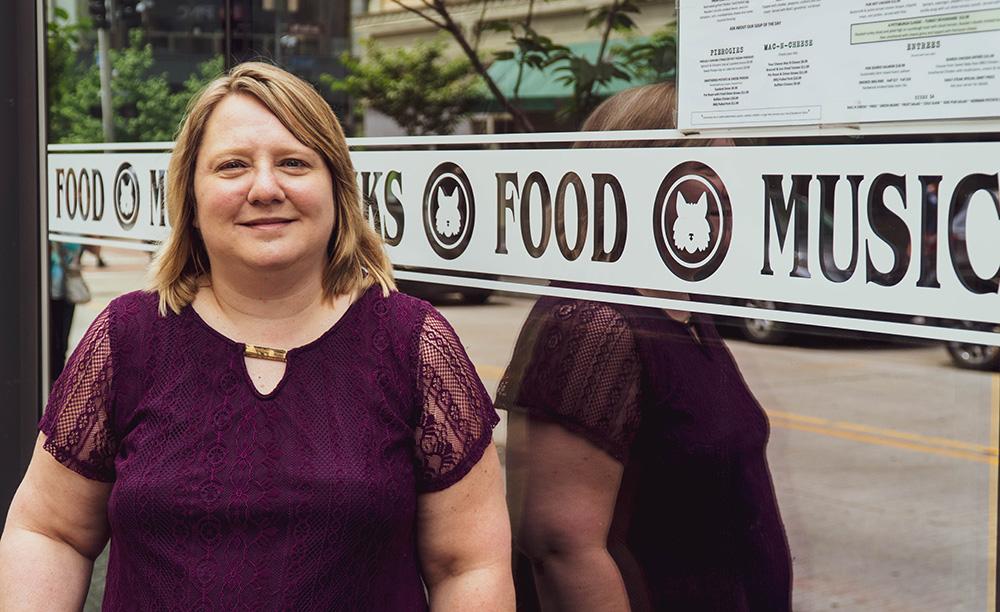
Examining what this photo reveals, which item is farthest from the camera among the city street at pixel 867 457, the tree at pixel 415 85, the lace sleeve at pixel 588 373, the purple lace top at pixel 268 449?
the tree at pixel 415 85

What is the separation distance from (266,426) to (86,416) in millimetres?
334

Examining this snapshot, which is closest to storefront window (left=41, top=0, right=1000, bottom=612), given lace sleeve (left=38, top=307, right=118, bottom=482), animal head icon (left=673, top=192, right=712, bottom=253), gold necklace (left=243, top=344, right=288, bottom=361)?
animal head icon (left=673, top=192, right=712, bottom=253)

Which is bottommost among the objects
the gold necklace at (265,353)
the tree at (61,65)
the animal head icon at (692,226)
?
the gold necklace at (265,353)

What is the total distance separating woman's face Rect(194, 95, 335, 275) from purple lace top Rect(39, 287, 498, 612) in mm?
148

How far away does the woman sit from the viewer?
1812mm

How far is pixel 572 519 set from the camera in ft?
7.72

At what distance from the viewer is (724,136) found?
80.0 inches

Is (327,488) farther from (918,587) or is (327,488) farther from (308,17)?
(918,587)

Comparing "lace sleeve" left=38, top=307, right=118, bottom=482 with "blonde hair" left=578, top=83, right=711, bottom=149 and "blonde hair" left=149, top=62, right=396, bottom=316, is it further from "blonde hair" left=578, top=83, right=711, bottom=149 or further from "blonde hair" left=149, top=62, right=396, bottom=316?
"blonde hair" left=578, top=83, right=711, bottom=149

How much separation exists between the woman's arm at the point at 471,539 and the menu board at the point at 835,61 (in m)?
0.79

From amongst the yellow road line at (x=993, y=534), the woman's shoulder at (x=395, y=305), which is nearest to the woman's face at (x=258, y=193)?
the woman's shoulder at (x=395, y=305)

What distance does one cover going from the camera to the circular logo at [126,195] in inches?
139

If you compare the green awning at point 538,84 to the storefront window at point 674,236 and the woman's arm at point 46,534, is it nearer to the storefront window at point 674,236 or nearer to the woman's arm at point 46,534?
the storefront window at point 674,236

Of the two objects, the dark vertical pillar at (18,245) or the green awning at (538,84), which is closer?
the green awning at (538,84)
